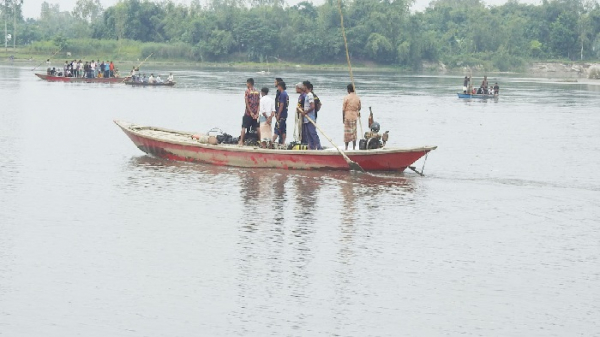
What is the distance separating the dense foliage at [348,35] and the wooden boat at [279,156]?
9471 cm

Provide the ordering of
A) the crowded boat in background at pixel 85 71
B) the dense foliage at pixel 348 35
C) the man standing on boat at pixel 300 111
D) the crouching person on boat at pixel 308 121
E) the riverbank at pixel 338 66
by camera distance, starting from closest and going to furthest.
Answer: the man standing on boat at pixel 300 111 < the crouching person on boat at pixel 308 121 < the crowded boat in background at pixel 85 71 < the riverbank at pixel 338 66 < the dense foliage at pixel 348 35

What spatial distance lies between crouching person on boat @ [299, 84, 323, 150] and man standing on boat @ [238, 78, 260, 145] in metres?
1.08

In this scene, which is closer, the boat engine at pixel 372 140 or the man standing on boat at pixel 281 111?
the boat engine at pixel 372 140

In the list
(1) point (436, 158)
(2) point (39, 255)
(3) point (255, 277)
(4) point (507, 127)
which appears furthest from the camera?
(4) point (507, 127)

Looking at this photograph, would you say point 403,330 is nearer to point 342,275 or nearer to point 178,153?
point 342,275

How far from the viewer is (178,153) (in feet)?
76.5

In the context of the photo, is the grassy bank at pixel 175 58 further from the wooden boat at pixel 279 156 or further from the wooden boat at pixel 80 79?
the wooden boat at pixel 279 156

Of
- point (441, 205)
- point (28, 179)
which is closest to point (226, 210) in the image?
point (441, 205)

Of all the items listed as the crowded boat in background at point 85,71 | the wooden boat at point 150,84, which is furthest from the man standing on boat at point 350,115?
the crowded boat in background at point 85,71

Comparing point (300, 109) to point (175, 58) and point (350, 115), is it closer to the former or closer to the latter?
point (350, 115)

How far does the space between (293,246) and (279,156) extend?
682 cm

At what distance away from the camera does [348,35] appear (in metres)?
128

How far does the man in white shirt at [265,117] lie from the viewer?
22422 mm

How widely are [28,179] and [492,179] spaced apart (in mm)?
10072
